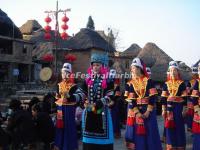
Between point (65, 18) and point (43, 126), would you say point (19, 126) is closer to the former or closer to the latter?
point (43, 126)

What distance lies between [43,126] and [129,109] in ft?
7.22

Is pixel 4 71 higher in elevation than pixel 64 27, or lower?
lower

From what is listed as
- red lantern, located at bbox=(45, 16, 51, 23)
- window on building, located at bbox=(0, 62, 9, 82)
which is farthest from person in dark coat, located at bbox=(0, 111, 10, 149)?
window on building, located at bbox=(0, 62, 9, 82)

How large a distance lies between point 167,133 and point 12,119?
3.36 meters

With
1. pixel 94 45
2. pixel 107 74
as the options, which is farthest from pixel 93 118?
pixel 94 45

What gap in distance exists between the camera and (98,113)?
5.48 m

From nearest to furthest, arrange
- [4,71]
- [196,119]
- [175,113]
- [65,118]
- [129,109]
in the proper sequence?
[129,109] → [196,119] → [65,118] → [175,113] → [4,71]

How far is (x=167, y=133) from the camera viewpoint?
27.0 feet

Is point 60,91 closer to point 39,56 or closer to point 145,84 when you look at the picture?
point 145,84

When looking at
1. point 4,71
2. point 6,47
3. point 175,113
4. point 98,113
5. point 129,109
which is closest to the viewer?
point 98,113

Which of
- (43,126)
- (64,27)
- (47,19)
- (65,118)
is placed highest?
(47,19)

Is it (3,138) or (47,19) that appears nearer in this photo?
(3,138)

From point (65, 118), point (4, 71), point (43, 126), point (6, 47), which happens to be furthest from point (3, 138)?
point (6, 47)

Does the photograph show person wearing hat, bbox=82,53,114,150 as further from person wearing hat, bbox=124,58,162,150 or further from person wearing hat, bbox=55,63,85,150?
person wearing hat, bbox=55,63,85,150
